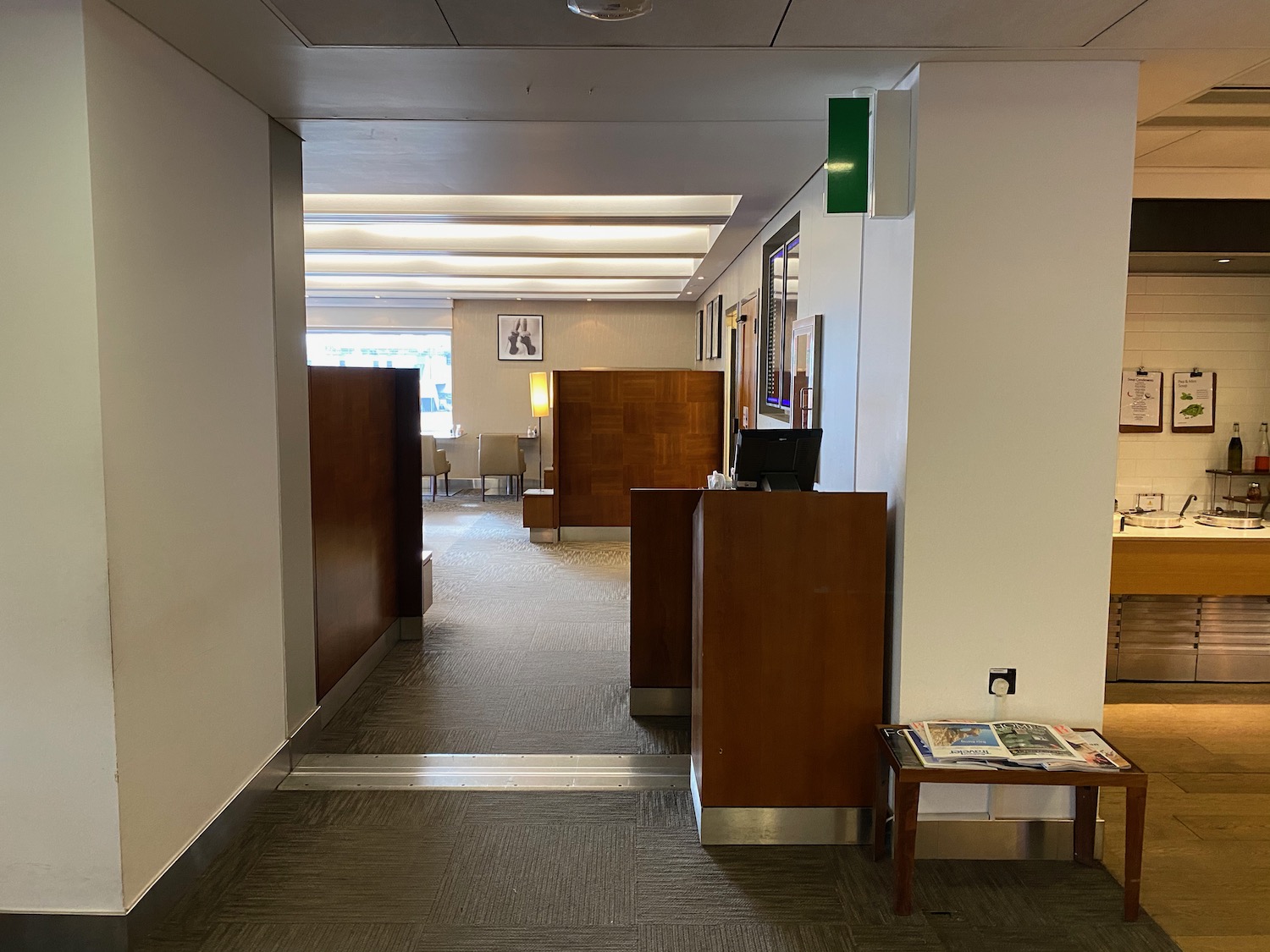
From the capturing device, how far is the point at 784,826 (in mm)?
3193

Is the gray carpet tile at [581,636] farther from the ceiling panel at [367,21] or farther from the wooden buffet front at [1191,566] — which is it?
the ceiling panel at [367,21]

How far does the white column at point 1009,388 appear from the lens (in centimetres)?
291

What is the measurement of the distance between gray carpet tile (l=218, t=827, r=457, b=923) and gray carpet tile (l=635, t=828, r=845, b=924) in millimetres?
692

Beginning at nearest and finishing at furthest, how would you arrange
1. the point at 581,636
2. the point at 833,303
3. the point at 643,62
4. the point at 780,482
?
the point at 643,62
the point at 780,482
the point at 833,303
the point at 581,636

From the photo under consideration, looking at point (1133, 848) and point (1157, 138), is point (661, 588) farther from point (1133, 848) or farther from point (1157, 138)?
point (1157, 138)

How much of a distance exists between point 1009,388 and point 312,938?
270 cm

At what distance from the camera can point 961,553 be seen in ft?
10.0

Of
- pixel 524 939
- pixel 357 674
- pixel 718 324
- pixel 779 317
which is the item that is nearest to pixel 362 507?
pixel 357 674

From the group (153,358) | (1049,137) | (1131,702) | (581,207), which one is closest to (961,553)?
(1049,137)

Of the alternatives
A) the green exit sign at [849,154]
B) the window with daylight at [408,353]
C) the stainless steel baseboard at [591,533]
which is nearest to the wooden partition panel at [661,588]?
the green exit sign at [849,154]

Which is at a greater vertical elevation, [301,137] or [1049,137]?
[301,137]

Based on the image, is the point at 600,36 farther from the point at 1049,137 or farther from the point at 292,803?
the point at 292,803

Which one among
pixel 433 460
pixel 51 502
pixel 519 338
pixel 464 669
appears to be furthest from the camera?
pixel 519 338

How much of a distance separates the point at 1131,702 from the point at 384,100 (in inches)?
175
